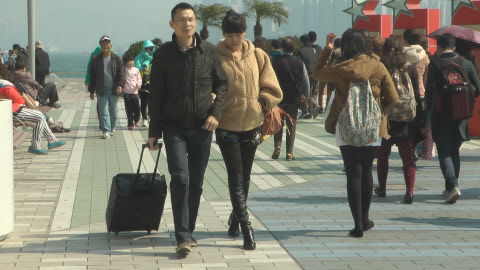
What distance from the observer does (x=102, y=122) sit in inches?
621

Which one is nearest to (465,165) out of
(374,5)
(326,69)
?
(326,69)

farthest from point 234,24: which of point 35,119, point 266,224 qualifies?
point 35,119

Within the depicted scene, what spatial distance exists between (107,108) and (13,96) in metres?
3.35

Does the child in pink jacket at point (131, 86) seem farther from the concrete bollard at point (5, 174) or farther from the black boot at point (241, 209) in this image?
the black boot at point (241, 209)

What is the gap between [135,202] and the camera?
6.90 meters

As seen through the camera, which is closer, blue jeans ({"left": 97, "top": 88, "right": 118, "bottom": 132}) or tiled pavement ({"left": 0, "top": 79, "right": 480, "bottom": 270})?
tiled pavement ({"left": 0, "top": 79, "right": 480, "bottom": 270})

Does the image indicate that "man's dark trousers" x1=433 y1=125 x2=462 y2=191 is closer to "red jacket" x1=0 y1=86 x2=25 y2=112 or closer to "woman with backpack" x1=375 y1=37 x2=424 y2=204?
"woman with backpack" x1=375 y1=37 x2=424 y2=204

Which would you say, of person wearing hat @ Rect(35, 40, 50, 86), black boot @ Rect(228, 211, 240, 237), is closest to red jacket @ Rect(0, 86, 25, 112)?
black boot @ Rect(228, 211, 240, 237)

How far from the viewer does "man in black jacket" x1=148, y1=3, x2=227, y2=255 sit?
639 centimetres

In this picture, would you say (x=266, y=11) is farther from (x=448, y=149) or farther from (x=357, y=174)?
(x=357, y=174)

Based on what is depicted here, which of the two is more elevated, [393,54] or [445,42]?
[445,42]

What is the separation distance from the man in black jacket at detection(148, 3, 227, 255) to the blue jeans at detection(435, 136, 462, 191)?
3.54m

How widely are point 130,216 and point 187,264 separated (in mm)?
976

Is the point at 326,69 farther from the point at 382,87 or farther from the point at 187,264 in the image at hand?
the point at 187,264
